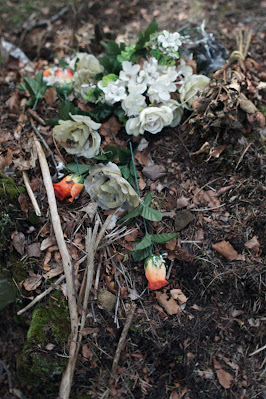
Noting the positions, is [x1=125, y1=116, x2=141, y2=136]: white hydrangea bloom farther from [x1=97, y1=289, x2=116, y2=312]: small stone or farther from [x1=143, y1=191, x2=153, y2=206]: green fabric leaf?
[x1=97, y1=289, x2=116, y2=312]: small stone

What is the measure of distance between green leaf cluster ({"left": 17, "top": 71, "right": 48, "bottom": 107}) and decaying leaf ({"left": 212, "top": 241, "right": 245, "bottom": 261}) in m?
1.59

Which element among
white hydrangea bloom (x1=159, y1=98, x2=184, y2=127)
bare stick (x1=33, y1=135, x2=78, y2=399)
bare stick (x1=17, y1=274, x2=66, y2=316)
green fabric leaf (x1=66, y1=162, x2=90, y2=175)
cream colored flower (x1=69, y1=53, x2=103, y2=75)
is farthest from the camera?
cream colored flower (x1=69, y1=53, x2=103, y2=75)

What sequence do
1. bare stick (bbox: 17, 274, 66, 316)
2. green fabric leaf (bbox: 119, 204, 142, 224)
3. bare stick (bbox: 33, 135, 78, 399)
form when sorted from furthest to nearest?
green fabric leaf (bbox: 119, 204, 142, 224) → bare stick (bbox: 17, 274, 66, 316) → bare stick (bbox: 33, 135, 78, 399)

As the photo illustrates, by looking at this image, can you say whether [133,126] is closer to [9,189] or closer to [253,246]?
[9,189]

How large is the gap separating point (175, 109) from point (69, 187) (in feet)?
2.96

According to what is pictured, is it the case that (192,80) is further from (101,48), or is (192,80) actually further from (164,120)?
(101,48)

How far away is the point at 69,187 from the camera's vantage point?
181cm

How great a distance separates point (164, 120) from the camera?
195cm

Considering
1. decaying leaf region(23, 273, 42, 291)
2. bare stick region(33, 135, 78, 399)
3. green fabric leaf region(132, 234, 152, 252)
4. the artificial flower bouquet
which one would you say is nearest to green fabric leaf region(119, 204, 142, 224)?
the artificial flower bouquet

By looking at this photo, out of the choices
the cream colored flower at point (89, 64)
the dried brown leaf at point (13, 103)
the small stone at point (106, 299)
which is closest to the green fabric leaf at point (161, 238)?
the small stone at point (106, 299)

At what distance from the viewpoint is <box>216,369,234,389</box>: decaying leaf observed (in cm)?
166

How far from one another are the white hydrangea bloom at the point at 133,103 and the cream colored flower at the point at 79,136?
8.8 inches

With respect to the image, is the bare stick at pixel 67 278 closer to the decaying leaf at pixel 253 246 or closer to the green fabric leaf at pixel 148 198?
the green fabric leaf at pixel 148 198

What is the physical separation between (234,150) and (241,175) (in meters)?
0.17
